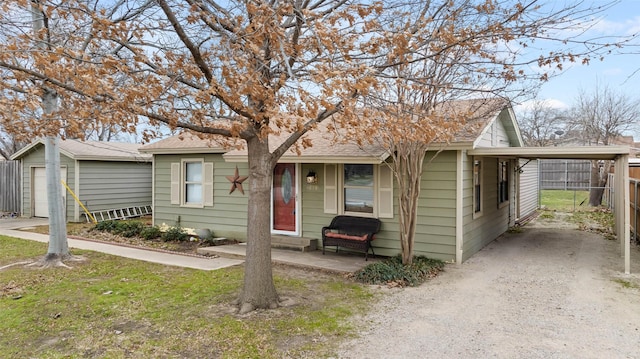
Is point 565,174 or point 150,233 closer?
point 150,233

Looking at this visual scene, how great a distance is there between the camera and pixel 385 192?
8.27 m

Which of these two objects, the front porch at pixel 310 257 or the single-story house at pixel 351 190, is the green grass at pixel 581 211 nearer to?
the single-story house at pixel 351 190

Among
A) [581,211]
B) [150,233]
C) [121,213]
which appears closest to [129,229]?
[150,233]

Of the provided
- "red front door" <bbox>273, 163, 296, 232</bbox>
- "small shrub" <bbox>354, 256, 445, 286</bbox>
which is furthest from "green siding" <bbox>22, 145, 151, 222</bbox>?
"small shrub" <bbox>354, 256, 445, 286</bbox>

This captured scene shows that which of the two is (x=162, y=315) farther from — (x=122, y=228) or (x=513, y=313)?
(x=122, y=228)

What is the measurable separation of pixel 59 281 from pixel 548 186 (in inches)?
943

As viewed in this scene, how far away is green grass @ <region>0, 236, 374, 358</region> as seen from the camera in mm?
4070

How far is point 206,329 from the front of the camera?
449 centimetres

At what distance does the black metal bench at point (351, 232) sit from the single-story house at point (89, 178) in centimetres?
857

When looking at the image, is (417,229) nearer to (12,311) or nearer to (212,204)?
(212,204)

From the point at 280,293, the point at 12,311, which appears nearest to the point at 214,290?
the point at 280,293

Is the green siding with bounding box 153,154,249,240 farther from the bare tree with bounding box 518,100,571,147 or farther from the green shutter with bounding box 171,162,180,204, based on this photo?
the bare tree with bounding box 518,100,571,147

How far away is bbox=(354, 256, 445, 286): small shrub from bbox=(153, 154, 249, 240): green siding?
428cm

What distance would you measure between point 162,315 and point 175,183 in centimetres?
680
